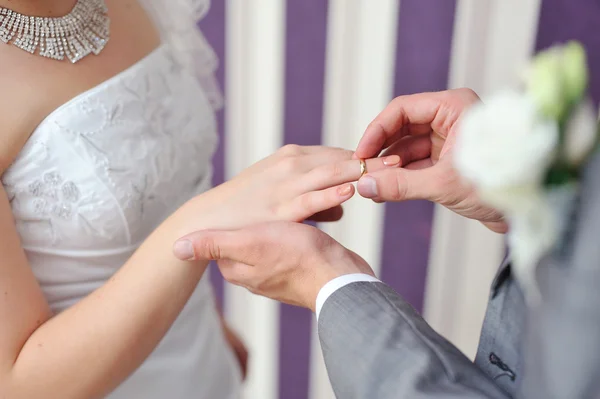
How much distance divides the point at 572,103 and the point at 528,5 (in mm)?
913

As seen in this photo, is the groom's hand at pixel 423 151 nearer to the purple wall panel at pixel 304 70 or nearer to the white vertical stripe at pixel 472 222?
the white vertical stripe at pixel 472 222

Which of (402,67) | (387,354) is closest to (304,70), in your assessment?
(402,67)

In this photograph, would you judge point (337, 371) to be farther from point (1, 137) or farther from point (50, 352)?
point (1, 137)

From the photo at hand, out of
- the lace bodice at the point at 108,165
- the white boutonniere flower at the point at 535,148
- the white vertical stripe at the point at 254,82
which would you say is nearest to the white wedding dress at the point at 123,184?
the lace bodice at the point at 108,165

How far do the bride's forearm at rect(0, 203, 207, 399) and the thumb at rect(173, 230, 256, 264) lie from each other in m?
0.03

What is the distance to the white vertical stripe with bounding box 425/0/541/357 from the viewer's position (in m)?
1.16

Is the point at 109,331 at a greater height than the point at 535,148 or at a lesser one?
lesser

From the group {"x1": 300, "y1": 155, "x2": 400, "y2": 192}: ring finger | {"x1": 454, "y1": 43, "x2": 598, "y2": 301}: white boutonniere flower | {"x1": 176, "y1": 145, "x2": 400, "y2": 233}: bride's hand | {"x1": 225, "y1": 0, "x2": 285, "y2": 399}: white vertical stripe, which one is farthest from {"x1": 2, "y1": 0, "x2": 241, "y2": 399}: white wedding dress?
{"x1": 454, "y1": 43, "x2": 598, "y2": 301}: white boutonniere flower

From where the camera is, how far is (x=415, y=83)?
1.29 metres

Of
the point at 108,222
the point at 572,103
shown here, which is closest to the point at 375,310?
the point at 572,103

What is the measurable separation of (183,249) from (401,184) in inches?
10.5

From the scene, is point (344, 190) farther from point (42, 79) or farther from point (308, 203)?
point (42, 79)

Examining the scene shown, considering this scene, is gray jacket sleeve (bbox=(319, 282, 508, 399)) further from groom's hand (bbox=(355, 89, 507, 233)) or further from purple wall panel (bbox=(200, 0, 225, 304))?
purple wall panel (bbox=(200, 0, 225, 304))

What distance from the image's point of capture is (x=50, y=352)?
26.5 inches
